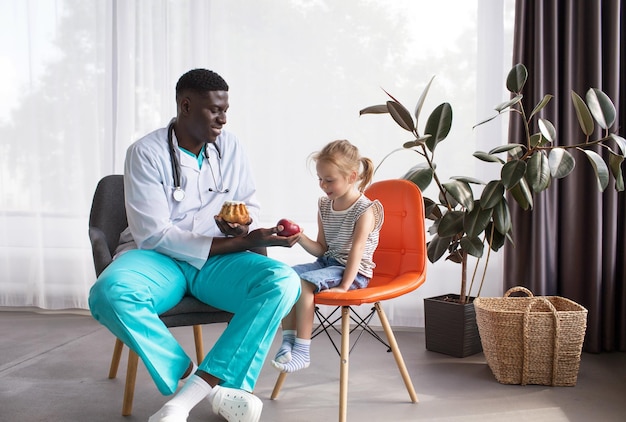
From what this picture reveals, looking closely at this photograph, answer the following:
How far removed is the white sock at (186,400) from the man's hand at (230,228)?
458 millimetres

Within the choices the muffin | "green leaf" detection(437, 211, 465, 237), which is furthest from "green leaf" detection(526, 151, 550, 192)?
the muffin

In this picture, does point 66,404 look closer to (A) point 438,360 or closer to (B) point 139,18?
(A) point 438,360

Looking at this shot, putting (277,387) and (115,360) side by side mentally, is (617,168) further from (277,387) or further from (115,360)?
(115,360)

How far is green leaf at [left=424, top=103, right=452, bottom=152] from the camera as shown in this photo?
2602 mm

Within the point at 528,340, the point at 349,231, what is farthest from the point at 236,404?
the point at 528,340

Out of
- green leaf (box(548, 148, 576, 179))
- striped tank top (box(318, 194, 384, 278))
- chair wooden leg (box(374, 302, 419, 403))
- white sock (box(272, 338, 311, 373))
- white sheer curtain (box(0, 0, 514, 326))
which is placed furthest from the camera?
white sheer curtain (box(0, 0, 514, 326))

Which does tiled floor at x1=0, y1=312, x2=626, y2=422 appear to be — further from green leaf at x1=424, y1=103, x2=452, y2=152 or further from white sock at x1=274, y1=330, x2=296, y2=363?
green leaf at x1=424, y1=103, x2=452, y2=152

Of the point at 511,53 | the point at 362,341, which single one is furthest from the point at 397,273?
the point at 511,53

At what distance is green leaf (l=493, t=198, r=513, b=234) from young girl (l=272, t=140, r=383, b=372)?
61cm

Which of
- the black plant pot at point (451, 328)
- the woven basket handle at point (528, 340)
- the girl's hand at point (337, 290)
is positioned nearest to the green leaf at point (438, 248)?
the black plant pot at point (451, 328)

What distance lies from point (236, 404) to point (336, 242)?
70 centimetres

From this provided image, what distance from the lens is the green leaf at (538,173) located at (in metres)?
2.36

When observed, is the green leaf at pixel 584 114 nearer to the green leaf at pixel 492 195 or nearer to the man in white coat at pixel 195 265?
the green leaf at pixel 492 195

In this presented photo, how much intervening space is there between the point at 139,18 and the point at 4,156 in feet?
3.68
